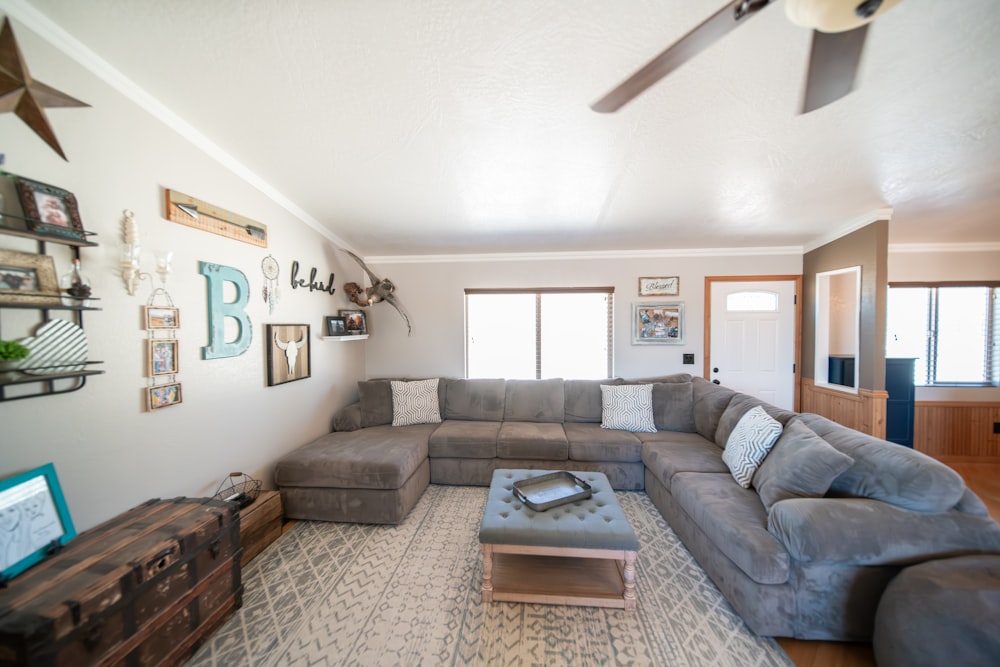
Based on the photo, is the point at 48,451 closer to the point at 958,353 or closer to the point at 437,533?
the point at 437,533

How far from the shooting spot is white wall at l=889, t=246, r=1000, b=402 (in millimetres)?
3480

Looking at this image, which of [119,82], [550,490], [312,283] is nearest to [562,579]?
[550,490]

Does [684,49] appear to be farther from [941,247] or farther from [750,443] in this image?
[941,247]

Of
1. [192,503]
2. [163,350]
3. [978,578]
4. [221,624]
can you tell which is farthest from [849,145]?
[221,624]

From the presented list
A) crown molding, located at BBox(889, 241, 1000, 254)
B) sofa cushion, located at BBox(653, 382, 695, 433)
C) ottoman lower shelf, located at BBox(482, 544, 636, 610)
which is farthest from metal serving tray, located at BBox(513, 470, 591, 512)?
crown molding, located at BBox(889, 241, 1000, 254)

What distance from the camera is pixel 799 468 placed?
5.49 ft

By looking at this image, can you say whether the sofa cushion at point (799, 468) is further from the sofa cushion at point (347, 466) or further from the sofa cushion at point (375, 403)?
the sofa cushion at point (375, 403)

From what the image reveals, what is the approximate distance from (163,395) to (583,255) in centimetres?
380

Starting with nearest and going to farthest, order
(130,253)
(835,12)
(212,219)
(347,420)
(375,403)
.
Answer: (835,12)
(130,253)
(212,219)
(347,420)
(375,403)

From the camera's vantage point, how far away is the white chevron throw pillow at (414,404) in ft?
10.8

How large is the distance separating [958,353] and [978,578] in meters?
4.20

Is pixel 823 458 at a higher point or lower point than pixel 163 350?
lower

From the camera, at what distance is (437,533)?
2203 millimetres

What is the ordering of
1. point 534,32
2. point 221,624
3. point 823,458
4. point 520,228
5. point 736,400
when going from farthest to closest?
point 520,228 < point 736,400 < point 823,458 < point 221,624 < point 534,32
